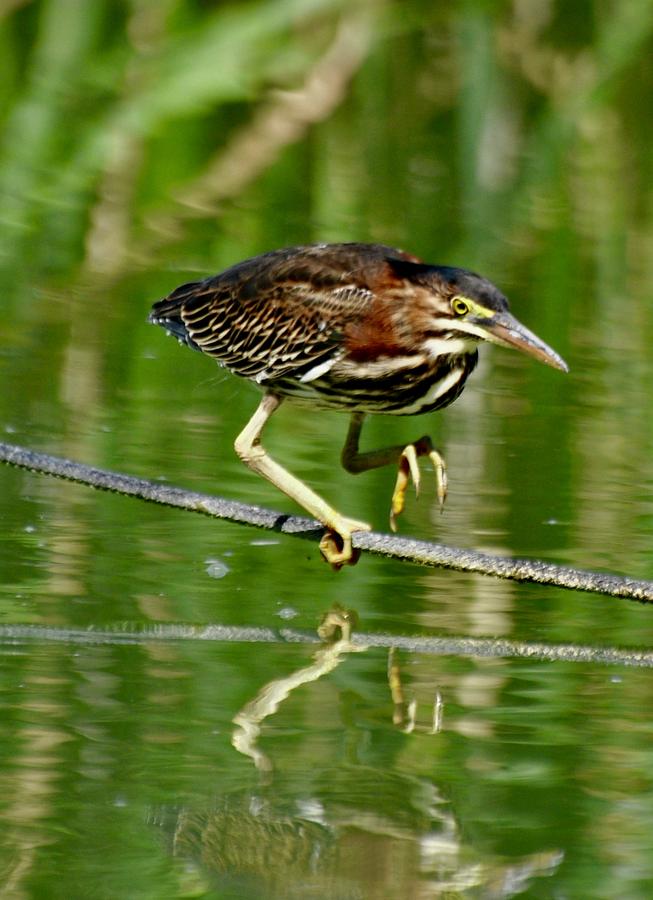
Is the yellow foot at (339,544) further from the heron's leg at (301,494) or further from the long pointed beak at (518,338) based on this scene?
the long pointed beak at (518,338)

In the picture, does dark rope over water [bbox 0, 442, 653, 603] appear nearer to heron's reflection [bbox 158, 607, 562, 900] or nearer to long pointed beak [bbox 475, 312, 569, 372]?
long pointed beak [bbox 475, 312, 569, 372]

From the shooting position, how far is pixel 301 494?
7.16 metres

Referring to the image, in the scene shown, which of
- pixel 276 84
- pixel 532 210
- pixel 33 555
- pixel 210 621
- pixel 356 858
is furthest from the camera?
pixel 276 84

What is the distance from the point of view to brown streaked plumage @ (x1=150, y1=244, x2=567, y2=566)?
6836mm

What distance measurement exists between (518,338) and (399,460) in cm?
91

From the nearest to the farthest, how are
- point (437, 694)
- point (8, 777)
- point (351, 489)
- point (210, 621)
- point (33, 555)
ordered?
point (8, 777), point (437, 694), point (210, 621), point (33, 555), point (351, 489)

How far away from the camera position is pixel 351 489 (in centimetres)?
827

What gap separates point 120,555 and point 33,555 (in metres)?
0.32

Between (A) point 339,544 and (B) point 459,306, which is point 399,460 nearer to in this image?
(A) point 339,544

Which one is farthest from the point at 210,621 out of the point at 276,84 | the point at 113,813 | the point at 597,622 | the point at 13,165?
the point at 276,84

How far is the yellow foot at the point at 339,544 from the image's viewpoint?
6910 mm

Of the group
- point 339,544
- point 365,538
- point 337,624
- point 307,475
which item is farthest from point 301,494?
point 307,475

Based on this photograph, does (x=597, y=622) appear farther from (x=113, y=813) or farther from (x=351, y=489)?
(x=113, y=813)

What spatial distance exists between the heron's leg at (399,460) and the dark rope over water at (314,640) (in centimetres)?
83
